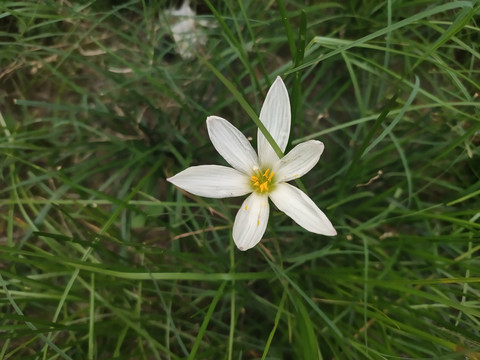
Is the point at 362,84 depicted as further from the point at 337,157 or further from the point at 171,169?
the point at 171,169

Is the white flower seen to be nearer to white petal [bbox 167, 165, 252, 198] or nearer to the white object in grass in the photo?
white petal [bbox 167, 165, 252, 198]

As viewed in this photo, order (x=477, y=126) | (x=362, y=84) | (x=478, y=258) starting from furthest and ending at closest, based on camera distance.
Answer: (x=362, y=84) → (x=478, y=258) → (x=477, y=126)

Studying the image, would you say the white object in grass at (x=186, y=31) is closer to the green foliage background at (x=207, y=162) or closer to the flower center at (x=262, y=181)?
the green foliage background at (x=207, y=162)

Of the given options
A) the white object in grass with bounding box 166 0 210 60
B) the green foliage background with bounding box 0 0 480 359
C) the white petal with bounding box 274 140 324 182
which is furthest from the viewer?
the white object in grass with bounding box 166 0 210 60

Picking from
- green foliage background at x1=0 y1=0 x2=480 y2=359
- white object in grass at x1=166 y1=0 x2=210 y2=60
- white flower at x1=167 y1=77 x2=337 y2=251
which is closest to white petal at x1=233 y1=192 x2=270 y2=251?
white flower at x1=167 y1=77 x2=337 y2=251

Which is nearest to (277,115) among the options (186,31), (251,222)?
(251,222)

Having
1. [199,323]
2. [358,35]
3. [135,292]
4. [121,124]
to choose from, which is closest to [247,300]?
[199,323]
